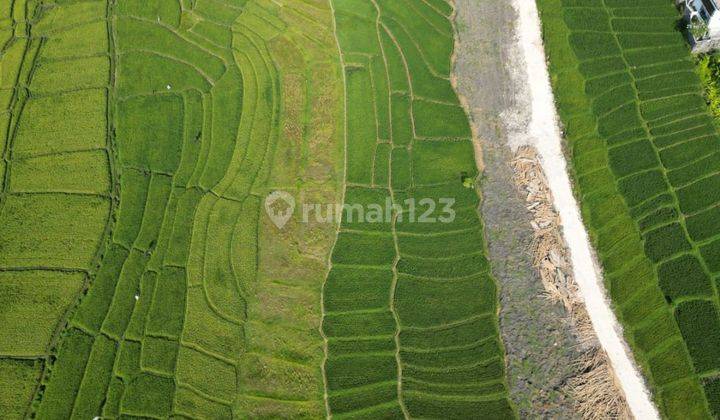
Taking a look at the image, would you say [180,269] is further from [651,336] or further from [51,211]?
[651,336]

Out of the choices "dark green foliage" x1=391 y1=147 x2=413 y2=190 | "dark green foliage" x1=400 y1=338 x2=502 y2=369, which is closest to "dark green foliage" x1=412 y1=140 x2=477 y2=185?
"dark green foliage" x1=391 y1=147 x2=413 y2=190

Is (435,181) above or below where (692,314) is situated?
above

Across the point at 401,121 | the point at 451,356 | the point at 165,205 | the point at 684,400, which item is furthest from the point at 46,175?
the point at 684,400

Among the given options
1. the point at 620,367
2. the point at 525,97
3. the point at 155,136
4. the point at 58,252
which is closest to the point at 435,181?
the point at 525,97

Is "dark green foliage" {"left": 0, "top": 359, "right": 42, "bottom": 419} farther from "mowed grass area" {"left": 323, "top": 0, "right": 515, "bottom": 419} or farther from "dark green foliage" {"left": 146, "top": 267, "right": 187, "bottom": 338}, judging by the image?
"mowed grass area" {"left": 323, "top": 0, "right": 515, "bottom": 419}

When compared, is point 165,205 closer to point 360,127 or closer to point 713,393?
point 360,127
